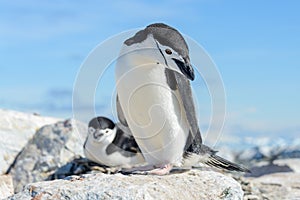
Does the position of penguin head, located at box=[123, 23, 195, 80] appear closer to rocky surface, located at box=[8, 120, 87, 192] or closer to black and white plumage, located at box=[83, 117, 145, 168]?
black and white plumage, located at box=[83, 117, 145, 168]

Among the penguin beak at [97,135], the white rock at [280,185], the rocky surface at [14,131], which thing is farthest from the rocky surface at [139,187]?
the rocky surface at [14,131]

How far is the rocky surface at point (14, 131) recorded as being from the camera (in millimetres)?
12867

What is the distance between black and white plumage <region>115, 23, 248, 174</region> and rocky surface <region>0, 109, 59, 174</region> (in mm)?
6902

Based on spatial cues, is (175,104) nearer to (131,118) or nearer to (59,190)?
(131,118)

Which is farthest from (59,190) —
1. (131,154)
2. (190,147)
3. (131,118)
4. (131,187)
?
(131,154)

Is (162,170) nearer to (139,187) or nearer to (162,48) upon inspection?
(139,187)

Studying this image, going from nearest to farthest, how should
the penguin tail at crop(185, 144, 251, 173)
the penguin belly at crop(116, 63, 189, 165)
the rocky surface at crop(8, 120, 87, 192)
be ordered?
the penguin belly at crop(116, 63, 189, 165) → the penguin tail at crop(185, 144, 251, 173) → the rocky surface at crop(8, 120, 87, 192)

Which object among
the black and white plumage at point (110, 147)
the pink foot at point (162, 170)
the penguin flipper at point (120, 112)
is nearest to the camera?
the pink foot at point (162, 170)

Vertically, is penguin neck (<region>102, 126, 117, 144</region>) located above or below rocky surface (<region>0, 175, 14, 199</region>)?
above

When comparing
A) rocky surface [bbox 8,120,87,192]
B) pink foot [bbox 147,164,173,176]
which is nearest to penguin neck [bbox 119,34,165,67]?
pink foot [bbox 147,164,173,176]

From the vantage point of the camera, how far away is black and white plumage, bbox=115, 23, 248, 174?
564 cm

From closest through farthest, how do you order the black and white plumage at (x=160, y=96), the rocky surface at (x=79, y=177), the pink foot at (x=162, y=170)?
the rocky surface at (x=79, y=177)
the black and white plumage at (x=160, y=96)
the pink foot at (x=162, y=170)

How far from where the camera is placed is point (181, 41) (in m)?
5.61

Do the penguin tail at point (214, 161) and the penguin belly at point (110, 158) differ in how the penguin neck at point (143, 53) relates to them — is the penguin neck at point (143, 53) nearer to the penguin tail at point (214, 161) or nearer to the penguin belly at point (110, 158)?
the penguin tail at point (214, 161)
